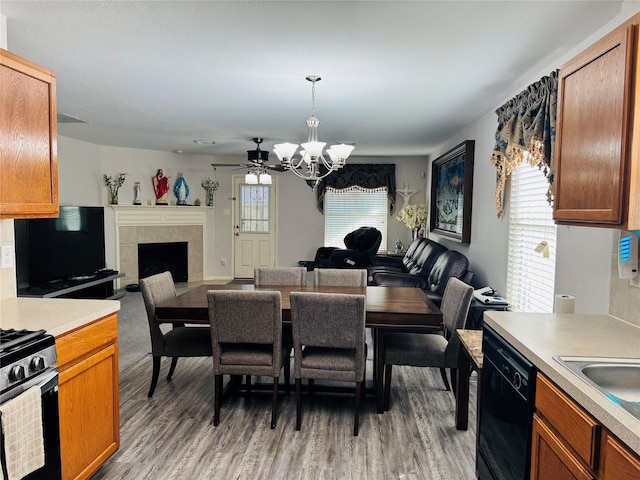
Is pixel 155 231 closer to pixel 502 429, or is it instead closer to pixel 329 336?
pixel 329 336

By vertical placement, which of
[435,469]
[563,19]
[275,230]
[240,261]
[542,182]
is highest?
[563,19]

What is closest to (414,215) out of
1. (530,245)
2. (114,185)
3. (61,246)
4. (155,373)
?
(530,245)

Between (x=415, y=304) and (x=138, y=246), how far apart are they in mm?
5897

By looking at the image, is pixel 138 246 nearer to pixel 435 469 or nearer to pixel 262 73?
pixel 262 73

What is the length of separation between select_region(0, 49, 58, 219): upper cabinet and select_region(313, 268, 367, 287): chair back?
1.98m

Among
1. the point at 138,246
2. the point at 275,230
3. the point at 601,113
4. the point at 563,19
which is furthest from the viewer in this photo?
the point at 275,230

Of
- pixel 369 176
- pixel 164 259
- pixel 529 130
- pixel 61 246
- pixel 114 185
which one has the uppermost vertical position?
pixel 369 176

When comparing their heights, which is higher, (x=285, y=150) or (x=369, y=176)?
(x=369, y=176)

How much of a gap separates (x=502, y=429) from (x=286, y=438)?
1.34 metres

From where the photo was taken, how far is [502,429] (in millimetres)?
1810

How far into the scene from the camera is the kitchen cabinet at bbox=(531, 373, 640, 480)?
1.10 m

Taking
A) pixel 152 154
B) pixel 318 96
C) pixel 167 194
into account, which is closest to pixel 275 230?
pixel 167 194

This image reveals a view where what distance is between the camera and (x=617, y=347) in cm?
163

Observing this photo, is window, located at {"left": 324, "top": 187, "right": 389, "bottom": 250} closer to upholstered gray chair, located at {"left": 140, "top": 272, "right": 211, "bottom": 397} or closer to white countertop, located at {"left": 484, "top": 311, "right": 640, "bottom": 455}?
upholstered gray chair, located at {"left": 140, "top": 272, "right": 211, "bottom": 397}
